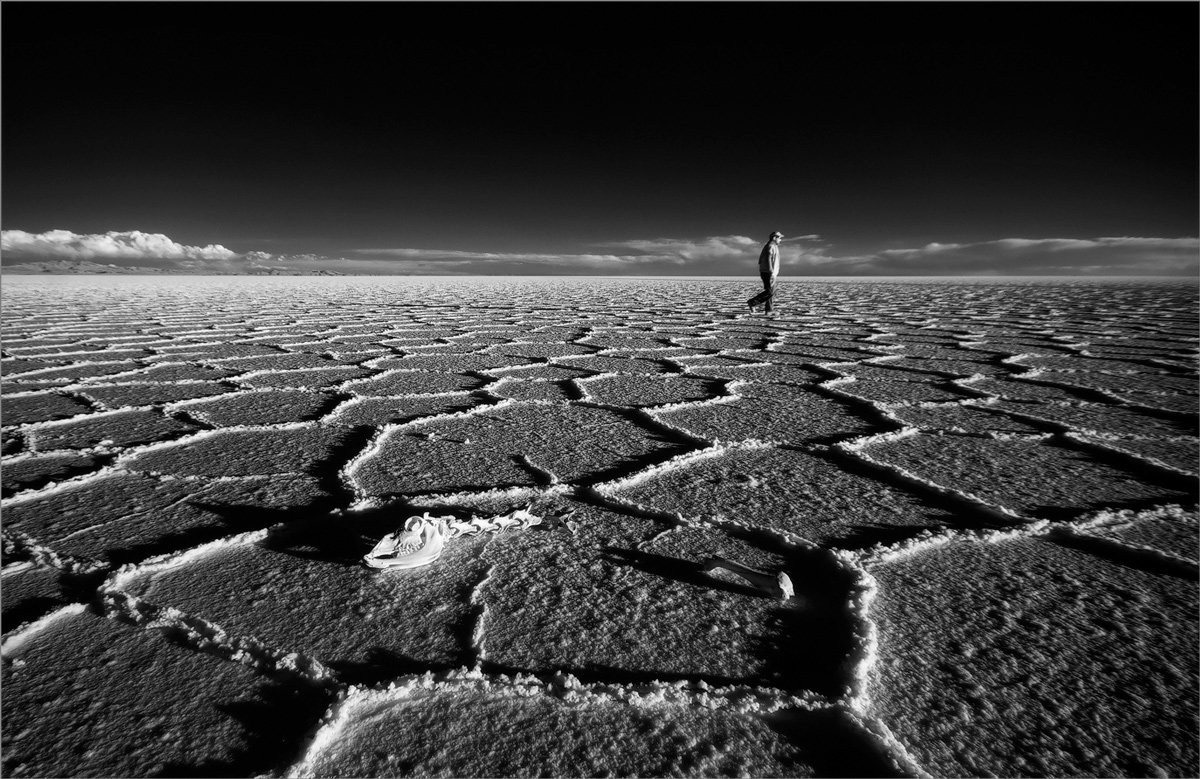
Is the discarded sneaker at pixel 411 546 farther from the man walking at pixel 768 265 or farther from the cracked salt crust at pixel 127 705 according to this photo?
the man walking at pixel 768 265

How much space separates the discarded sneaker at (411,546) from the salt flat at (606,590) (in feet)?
0.06

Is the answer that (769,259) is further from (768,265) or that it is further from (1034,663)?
(1034,663)

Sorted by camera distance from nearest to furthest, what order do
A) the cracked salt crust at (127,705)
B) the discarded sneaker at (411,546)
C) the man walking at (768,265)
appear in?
the cracked salt crust at (127,705) → the discarded sneaker at (411,546) → the man walking at (768,265)

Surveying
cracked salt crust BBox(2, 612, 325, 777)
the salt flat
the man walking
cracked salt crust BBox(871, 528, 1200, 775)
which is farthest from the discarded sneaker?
the man walking

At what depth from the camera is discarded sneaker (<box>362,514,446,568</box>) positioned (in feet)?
2.91

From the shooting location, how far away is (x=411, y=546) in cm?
91

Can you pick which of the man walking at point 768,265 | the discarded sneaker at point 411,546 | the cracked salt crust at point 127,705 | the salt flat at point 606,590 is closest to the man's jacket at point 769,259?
the man walking at point 768,265

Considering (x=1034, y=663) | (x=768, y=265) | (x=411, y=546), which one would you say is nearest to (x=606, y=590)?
(x=411, y=546)

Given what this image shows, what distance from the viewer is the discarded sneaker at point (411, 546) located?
2.91 ft

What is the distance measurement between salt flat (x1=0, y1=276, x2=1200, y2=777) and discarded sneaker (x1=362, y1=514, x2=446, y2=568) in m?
0.02

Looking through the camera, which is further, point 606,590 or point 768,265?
point 768,265

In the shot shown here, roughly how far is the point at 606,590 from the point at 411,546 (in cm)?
32

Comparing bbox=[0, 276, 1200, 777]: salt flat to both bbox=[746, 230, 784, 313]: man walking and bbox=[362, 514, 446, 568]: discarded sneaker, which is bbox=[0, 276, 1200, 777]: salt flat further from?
bbox=[746, 230, 784, 313]: man walking

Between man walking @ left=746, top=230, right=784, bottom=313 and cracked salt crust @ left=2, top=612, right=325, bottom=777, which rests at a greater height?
man walking @ left=746, top=230, right=784, bottom=313
